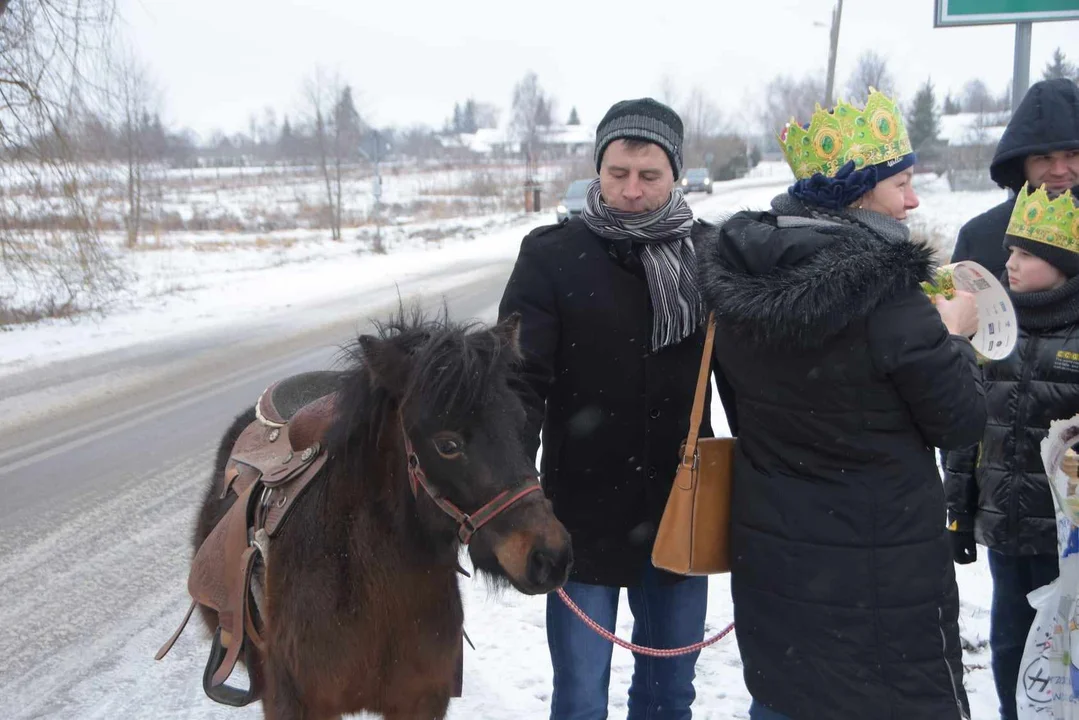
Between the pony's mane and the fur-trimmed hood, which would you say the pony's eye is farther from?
the fur-trimmed hood

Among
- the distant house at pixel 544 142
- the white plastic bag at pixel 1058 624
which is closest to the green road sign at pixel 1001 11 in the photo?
the white plastic bag at pixel 1058 624

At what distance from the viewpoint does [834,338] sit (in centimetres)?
191

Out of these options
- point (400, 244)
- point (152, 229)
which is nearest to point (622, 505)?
point (400, 244)

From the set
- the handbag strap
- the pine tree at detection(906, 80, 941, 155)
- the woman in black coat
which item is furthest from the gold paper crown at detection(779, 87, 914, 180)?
the pine tree at detection(906, 80, 941, 155)

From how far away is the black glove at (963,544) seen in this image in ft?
9.62

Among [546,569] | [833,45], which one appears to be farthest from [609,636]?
[833,45]

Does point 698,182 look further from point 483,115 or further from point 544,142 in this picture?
point 483,115

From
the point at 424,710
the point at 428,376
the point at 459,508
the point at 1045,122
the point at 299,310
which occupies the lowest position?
the point at 299,310

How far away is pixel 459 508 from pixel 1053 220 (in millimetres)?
2050

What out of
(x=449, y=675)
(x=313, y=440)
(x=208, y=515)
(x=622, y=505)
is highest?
(x=313, y=440)

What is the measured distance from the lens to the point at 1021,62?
14.2ft

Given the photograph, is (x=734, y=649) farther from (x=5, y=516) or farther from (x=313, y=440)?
(x=5, y=516)

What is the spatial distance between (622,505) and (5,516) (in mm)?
4985

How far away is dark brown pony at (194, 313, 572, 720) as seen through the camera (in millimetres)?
2111
